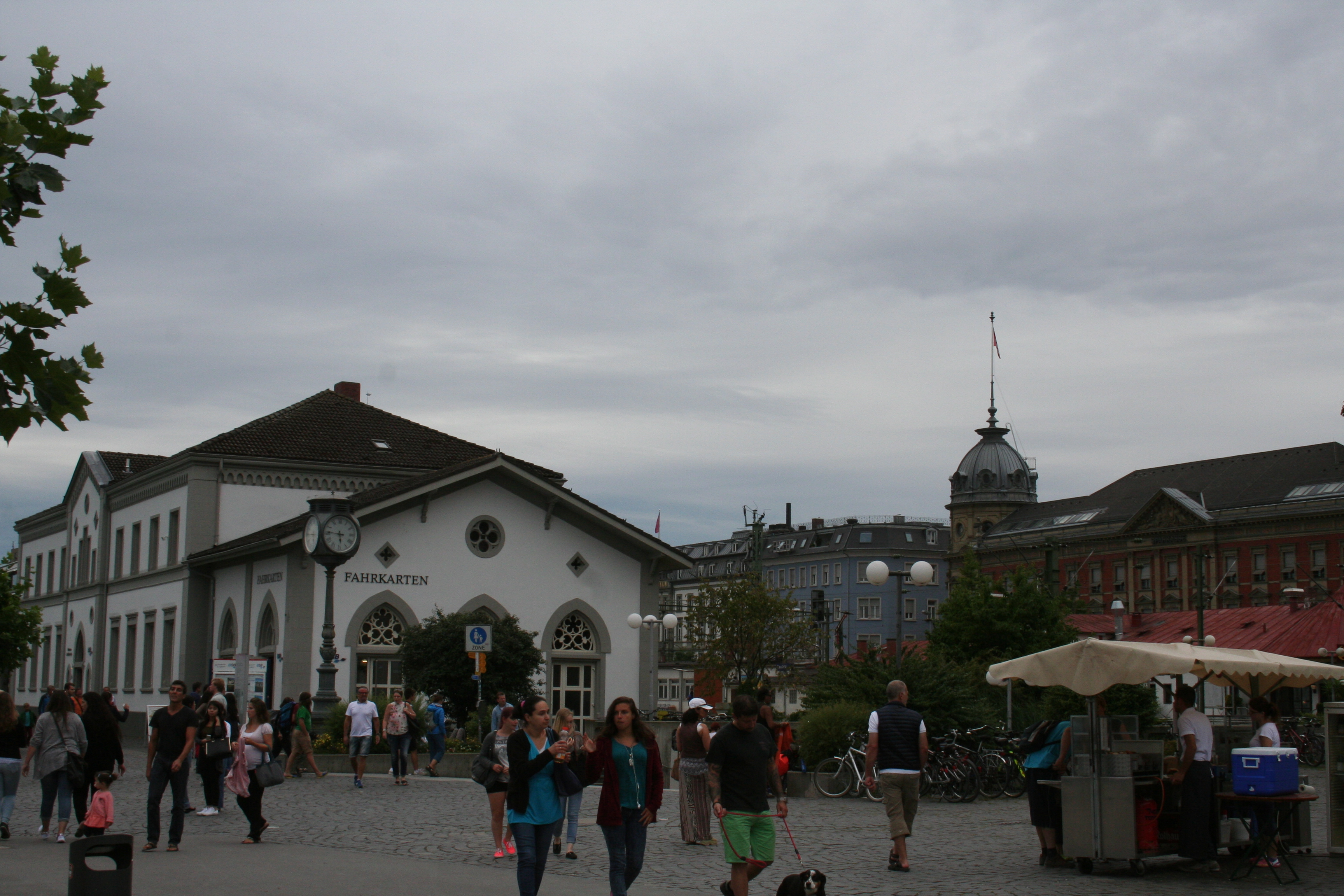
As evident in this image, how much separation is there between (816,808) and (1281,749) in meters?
7.78

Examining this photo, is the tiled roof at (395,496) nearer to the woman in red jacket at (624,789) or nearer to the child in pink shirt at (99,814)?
A: the child in pink shirt at (99,814)

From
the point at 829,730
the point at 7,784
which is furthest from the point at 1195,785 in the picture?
the point at 7,784

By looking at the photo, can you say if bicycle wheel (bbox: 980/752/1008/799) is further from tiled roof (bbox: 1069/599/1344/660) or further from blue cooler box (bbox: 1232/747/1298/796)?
tiled roof (bbox: 1069/599/1344/660)

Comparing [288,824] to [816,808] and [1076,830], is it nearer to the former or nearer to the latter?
[816,808]

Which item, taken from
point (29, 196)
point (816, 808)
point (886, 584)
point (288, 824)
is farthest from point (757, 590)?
point (886, 584)

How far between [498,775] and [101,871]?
611 cm

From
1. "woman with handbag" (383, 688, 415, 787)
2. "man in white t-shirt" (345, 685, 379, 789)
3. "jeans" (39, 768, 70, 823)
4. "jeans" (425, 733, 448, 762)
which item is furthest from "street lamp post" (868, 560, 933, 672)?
"jeans" (39, 768, 70, 823)

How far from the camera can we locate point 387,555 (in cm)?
3838

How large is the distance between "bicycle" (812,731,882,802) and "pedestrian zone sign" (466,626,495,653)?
746 cm

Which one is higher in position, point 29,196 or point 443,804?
point 29,196

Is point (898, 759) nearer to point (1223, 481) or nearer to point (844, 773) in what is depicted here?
point (844, 773)

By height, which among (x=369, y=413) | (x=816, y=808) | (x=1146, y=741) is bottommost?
(x=816, y=808)

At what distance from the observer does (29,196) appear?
25.1 feet

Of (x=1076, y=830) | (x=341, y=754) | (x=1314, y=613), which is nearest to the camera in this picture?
(x=1076, y=830)
